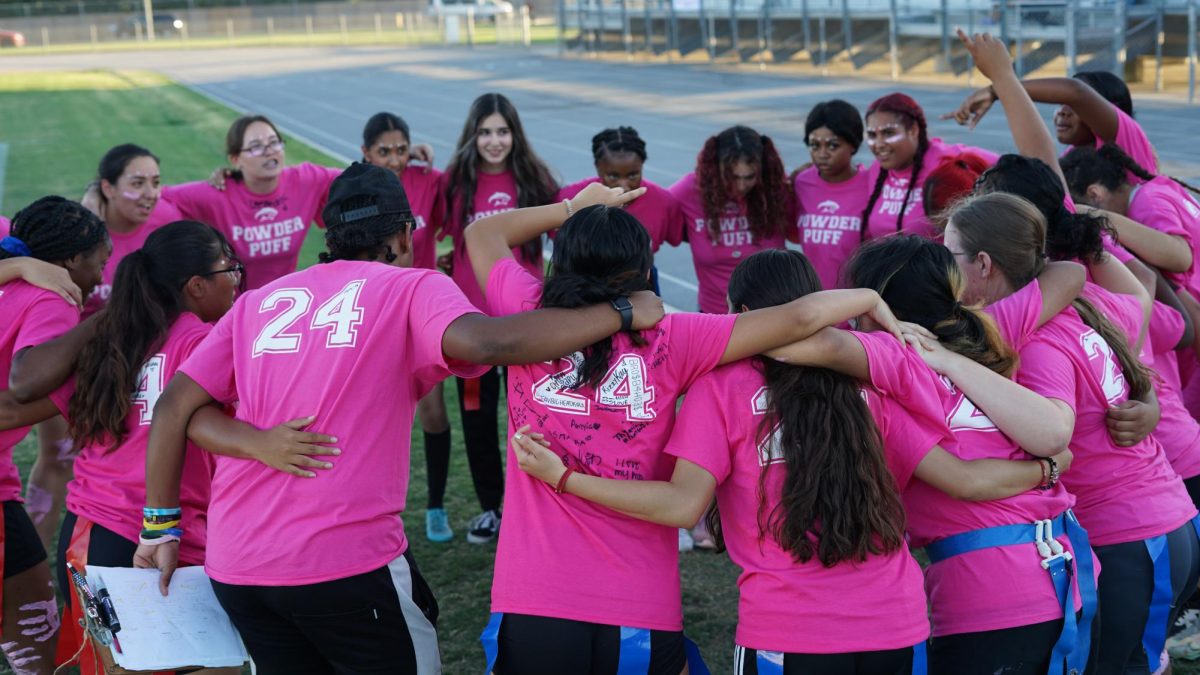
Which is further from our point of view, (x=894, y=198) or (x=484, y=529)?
(x=484, y=529)

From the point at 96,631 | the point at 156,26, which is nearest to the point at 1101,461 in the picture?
the point at 96,631

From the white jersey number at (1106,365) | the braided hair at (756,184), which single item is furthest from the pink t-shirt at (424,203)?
the white jersey number at (1106,365)

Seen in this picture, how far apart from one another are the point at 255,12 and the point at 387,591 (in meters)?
76.6

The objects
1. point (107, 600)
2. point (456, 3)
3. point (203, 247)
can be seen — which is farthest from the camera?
point (456, 3)

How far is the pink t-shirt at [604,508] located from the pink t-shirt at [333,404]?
1.17 ft

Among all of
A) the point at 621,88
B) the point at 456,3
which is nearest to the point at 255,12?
the point at 456,3

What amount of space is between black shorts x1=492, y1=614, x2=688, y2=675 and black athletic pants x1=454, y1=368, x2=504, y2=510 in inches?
119

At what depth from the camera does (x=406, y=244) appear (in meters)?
3.70

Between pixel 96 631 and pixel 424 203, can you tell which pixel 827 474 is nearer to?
pixel 96 631

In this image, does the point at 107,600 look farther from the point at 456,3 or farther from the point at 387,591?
the point at 456,3

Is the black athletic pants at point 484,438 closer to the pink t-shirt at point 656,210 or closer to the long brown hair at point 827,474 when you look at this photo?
the pink t-shirt at point 656,210

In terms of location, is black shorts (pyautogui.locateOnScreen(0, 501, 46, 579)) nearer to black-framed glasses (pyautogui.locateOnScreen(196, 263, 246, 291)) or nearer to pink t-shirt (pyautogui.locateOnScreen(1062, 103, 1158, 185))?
black-framed glasses (pyautogui.locateOnScreen(196, 263, 246, 291))

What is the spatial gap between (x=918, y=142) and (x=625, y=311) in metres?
3.16

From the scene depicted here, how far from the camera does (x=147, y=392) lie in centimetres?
381
